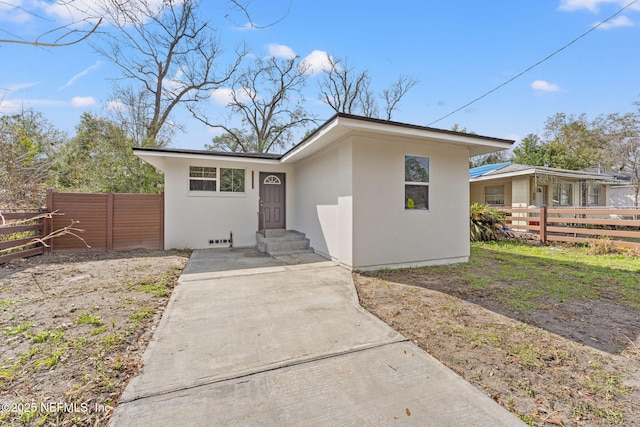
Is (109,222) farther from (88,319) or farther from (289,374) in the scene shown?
(289,374)

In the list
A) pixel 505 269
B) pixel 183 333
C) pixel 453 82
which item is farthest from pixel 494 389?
pixel 453 82

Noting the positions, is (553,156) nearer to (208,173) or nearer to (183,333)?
(208,173)

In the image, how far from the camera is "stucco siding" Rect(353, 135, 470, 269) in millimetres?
5352

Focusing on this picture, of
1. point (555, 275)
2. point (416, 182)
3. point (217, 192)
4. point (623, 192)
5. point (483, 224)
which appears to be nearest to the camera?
point (555, 275)

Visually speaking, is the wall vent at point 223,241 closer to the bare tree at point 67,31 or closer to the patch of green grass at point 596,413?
the bare tree at point 67,31

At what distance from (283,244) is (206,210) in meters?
2.87

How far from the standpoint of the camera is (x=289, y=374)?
208 cm

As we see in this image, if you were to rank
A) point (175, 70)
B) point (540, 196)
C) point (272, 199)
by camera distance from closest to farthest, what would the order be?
1. point (272, 199)
2. point (540, 196)
3. point (175, 70)

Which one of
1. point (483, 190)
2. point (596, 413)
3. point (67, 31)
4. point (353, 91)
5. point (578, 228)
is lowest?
point (596, 413)

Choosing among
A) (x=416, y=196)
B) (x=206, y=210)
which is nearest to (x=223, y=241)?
(x=206, y=210)

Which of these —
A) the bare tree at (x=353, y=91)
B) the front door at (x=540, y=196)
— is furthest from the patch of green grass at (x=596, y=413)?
the bare tree at (x=353, y=91)

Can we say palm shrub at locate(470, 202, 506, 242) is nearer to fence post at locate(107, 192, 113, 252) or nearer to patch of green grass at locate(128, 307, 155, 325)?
patch of green grass at locate(128, 307, 155, 325)

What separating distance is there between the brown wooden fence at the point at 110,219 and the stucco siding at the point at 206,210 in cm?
40

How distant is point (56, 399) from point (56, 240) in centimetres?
773
